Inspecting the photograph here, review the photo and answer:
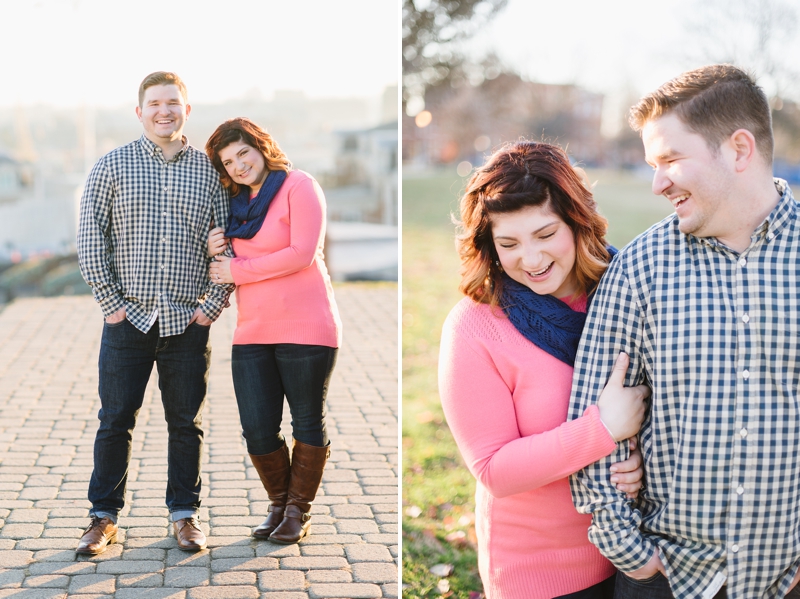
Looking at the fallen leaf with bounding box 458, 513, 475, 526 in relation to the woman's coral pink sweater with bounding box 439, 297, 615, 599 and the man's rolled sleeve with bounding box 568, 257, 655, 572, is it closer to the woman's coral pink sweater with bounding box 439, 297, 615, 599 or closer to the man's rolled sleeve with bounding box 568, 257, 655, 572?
the woman's coral pink sweater with bounding box 439, 297, 615, 599

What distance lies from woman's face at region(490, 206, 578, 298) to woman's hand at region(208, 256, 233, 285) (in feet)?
6.12

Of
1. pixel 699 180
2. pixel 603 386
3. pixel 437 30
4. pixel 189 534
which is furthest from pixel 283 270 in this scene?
pixel 437 30

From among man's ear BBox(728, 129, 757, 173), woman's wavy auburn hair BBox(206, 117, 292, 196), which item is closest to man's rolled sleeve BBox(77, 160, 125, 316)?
woman's wavy auburn hair BBox(206, 117, 292, 196)

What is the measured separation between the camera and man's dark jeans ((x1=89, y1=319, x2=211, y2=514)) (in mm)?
4004

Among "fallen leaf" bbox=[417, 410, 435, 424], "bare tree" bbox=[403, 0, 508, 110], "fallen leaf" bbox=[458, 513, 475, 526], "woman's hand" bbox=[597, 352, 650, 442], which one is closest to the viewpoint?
"woman's hand" bbox=[597, 352, 650, 442]

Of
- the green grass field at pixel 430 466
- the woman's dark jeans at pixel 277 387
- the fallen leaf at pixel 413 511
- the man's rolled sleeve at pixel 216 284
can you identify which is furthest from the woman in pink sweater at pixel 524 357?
the fallen leaf at pixel 413 511

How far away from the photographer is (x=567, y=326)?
8.11 ft

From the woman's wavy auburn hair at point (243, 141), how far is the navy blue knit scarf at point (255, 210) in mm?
73

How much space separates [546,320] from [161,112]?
233 centimetres

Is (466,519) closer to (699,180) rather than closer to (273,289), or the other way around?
(273,289)

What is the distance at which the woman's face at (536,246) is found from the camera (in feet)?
7.97

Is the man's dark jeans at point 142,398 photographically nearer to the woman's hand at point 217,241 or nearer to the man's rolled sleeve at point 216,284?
the man's rolled sleeve at point 216,284

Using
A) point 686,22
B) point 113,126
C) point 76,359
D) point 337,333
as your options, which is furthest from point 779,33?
point 337,333

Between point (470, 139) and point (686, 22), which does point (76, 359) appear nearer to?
point (686, 22)
